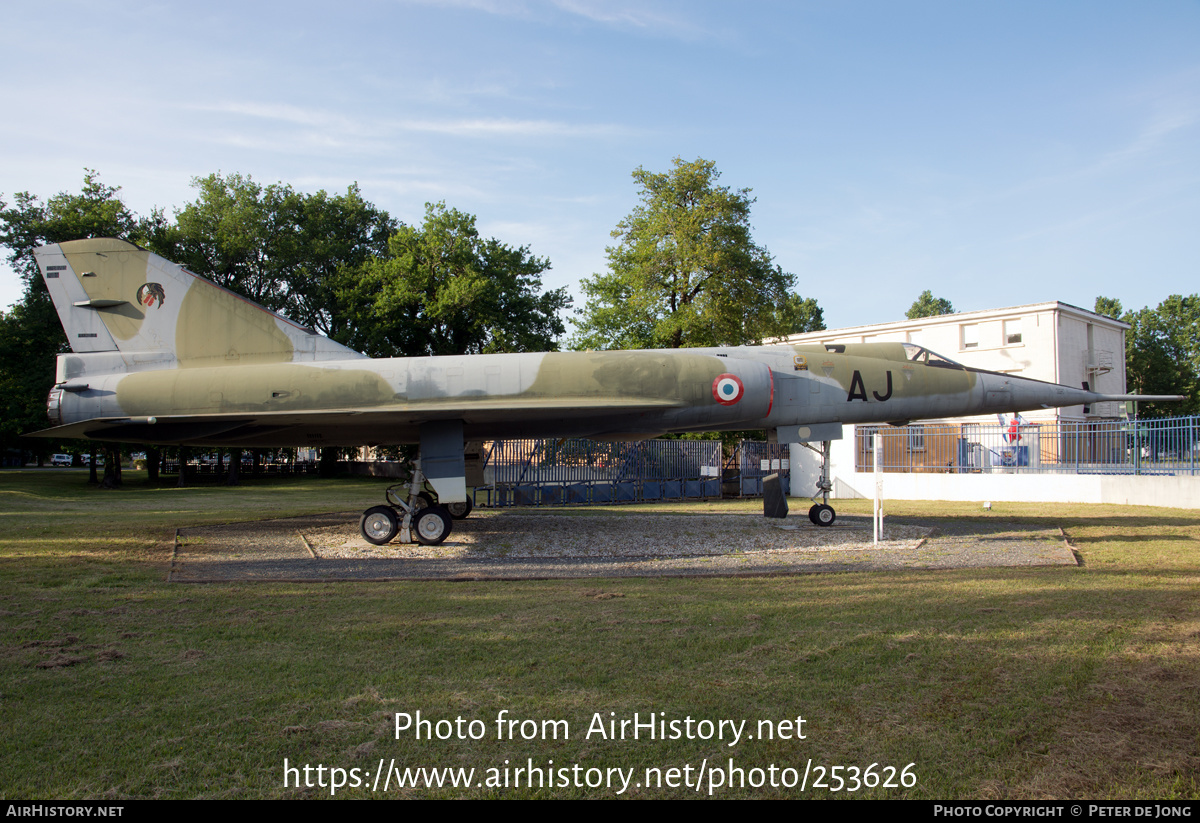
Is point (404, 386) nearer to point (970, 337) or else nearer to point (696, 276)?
point (696, 276)

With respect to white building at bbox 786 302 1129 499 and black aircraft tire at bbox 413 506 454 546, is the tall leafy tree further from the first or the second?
black aircraft tire at bbox 413 506 454 546

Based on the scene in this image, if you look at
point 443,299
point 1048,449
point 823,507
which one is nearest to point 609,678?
point 823,507

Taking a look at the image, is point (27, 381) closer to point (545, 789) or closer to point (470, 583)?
point (470, 583)

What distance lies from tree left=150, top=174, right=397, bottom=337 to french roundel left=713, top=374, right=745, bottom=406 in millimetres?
29150

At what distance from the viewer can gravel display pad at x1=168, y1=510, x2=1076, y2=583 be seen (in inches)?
356

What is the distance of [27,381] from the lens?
30.8 metres

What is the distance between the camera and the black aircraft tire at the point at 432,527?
38.2 ft

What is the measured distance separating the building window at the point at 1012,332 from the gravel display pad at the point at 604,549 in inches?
1191

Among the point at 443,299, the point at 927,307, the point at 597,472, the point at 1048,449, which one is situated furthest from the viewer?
the point at 927,307

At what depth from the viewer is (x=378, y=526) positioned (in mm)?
11609

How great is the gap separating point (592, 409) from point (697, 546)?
275 cm

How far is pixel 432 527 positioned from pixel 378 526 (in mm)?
863

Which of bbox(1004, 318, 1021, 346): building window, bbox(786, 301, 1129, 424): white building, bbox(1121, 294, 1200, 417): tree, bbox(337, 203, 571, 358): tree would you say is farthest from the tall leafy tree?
bbox(337, 203, 571, 358): tree

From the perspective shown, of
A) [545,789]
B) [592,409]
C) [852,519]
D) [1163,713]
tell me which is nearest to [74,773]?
[545,789]
